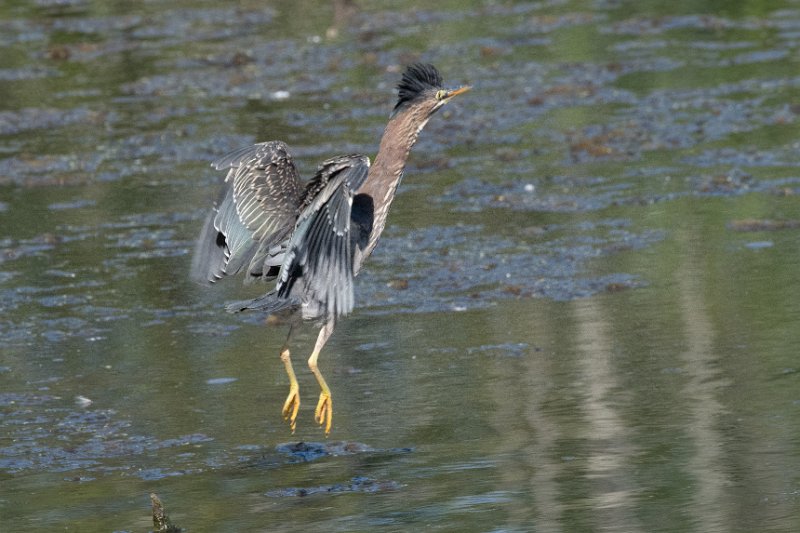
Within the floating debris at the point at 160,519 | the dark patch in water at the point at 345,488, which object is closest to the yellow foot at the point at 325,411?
the dark patch in water at the point at 345,488

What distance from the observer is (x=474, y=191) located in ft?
33.3

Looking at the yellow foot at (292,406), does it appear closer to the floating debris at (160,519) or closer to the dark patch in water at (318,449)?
the dark patch in water at (318,449)

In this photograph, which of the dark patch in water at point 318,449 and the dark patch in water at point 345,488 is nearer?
the dark patch in water at point 345,488

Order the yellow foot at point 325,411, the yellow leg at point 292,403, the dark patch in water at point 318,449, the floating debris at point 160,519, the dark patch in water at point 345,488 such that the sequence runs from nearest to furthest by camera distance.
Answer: the floating debris at point 160,519, the dark patch in water at point 345,488, the dark patch in water at point 318,449, the yellow foot at point 325,411, the yellow leg at point 292,403

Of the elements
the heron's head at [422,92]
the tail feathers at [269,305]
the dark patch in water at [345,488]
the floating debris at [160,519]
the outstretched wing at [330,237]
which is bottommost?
the dark patch in water at [345,488]

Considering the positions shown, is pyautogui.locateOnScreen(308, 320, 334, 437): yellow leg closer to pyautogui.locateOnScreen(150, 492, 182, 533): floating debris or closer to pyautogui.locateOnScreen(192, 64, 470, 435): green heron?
pyautogui.locateOnScreen(192, 64, 470, 435): green heron

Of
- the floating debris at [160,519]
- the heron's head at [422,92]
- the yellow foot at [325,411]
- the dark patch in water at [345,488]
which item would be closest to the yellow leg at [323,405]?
the yellow foot at [325,411]

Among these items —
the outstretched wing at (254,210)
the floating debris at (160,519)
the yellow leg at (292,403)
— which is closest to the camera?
the floating debris at (160,519)

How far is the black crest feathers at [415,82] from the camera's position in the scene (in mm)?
7078

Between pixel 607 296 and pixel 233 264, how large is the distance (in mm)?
2049

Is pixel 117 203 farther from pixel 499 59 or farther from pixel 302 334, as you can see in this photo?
pixel 499 59

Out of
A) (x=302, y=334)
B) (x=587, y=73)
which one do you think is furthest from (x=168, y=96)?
(x=302, y=334)

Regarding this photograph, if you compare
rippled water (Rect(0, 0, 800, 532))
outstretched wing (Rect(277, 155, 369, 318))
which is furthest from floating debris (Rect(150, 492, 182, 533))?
outstretched wing (Rect(277, 155, 369, 318))

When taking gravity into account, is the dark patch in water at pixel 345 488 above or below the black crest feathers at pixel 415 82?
below
